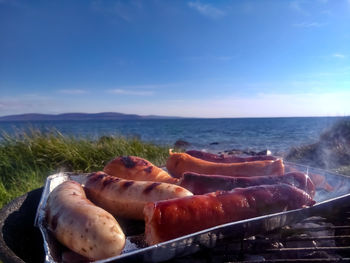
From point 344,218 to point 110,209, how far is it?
1.65 metres

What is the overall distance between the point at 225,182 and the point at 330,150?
384 inches

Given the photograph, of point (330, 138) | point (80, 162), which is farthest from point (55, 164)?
point (330, 138)

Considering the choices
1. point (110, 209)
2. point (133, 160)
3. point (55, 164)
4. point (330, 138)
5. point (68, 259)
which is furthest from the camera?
point (330, 138)

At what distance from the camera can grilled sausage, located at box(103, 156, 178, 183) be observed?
7.48 feet

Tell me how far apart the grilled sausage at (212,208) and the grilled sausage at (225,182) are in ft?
0.70

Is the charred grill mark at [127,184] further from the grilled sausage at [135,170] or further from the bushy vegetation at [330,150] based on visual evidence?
the bushy vegetation at [330,150]

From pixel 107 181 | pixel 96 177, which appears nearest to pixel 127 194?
pixel 107 181

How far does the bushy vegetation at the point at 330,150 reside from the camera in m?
8.79

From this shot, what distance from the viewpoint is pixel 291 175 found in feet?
6.79

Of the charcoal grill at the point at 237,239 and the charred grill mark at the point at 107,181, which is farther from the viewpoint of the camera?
the charred grill mark at the point at 107,181

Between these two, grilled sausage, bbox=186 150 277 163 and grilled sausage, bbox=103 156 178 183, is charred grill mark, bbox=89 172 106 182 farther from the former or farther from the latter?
grilled sausage, bbox=186 150 277 163

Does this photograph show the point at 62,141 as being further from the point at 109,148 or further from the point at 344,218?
the point at 344,218

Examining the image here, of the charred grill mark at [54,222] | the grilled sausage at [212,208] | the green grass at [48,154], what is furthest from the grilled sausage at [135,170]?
the green grass at [48,154]

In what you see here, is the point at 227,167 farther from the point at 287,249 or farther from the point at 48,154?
the point at 48,154
